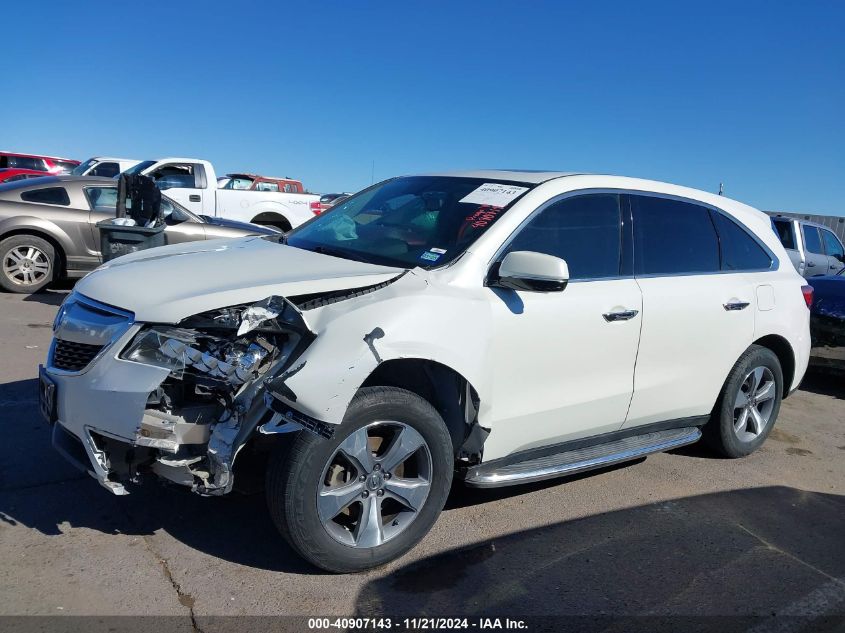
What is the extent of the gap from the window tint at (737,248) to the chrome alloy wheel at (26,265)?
8.17 meters

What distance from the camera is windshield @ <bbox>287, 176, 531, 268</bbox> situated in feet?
11.7

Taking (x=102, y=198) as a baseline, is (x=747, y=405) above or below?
below

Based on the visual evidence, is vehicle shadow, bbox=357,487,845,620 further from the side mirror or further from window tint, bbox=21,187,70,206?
window tint, bbox=21,187,70,206

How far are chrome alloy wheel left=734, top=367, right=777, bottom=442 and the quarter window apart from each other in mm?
10202

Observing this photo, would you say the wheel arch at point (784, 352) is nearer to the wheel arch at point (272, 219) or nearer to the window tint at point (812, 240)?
the window tint at point (812, 240)

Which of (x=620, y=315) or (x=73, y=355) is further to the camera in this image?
(x=620, y=315)

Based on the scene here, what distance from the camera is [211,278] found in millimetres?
3100

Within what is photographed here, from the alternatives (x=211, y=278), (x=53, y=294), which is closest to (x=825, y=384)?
(x=211, y=278)

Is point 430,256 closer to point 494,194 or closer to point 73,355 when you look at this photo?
point 494,194

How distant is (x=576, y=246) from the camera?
386cm

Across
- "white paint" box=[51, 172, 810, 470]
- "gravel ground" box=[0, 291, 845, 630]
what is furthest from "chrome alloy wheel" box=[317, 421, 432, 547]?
"white paint" box=[51, 172, 810, 470]

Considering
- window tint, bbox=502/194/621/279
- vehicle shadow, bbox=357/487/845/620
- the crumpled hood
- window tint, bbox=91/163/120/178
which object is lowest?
vehicle shadow, bbox=357/487/845/620

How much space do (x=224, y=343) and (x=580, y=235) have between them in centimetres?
205

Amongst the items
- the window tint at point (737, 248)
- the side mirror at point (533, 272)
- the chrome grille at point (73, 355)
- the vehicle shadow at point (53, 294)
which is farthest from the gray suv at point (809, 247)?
the chrome grille at point (73, 355)
